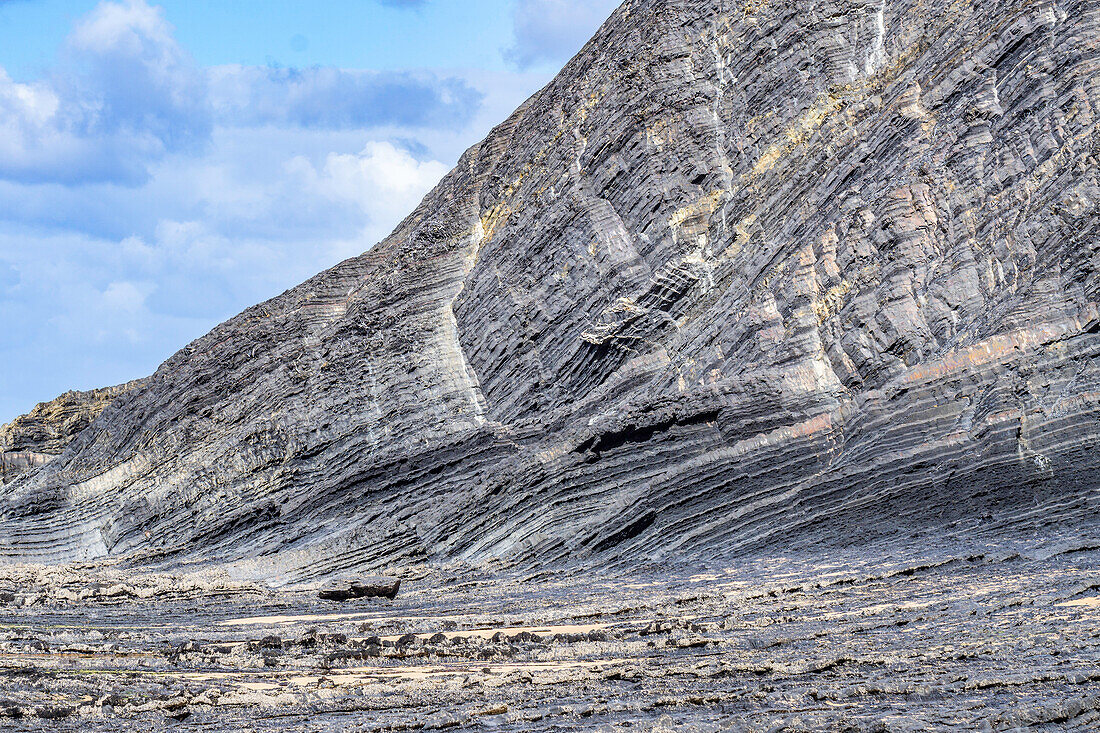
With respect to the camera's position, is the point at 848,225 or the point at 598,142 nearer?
the point at 848,225

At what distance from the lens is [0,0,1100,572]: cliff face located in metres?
16.7

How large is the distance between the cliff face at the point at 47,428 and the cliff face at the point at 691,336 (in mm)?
5132

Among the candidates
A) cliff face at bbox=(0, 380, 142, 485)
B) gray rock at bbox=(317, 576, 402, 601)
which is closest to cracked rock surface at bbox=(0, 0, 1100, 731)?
gray rock at bbox=(317, 576, 402, 601)

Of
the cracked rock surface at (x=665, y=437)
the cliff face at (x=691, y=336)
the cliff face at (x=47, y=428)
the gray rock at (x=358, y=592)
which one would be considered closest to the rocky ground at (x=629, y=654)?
the cracked rock surface at (x=665, y=437)

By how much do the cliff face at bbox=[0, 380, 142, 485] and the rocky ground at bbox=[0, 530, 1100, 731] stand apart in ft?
83.8

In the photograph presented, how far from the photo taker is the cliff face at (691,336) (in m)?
16.7

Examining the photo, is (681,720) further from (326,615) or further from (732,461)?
(732,461)

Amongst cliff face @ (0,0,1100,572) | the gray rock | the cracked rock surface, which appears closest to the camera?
the cracked rock surface

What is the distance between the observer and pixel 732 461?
18.1 meters

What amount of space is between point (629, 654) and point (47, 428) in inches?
1411

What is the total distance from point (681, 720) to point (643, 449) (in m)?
12.1

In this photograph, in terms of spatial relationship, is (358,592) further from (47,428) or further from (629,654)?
(47,428)

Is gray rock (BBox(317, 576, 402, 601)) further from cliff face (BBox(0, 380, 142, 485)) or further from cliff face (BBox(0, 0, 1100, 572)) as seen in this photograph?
cliff face (BBox(0, 380, 142, 485))

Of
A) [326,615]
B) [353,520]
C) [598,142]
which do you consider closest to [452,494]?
[353,520]
